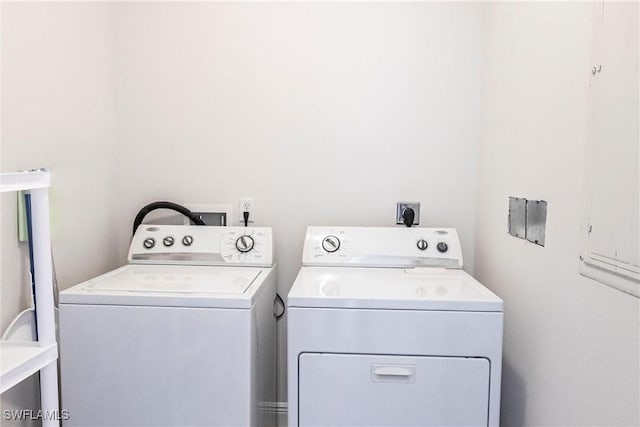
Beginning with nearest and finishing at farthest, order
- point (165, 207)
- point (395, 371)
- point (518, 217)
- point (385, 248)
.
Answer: point (395, 371), point (518, 217), point (385, 248), point (165, 207)

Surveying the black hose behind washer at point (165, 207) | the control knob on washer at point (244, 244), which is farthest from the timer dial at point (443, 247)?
the black hose behind washer at point (165, 207)

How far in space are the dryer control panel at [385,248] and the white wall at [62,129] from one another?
924 mm

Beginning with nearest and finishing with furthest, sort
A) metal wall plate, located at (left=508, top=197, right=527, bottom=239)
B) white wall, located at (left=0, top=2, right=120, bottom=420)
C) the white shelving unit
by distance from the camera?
1. the white shelving unit
2. white wall, located at (left=0, top=2, right=120, bottom=420)
3. metal wall plate, located at (left=508, top=197, right=527, bottom=239)

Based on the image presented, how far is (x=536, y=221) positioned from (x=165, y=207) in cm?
149

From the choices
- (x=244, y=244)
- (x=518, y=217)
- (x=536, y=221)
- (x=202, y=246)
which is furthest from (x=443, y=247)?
(x=202, y=246)

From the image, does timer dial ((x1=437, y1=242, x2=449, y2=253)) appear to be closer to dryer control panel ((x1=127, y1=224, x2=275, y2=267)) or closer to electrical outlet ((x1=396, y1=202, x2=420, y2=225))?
electrical outlet ((x1=396, y1=202, x2=420, y2=225))

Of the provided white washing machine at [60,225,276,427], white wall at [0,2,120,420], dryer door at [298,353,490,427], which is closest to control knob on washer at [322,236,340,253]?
white washing machine at [60,225,276,427]

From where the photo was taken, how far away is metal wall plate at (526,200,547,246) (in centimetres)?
149

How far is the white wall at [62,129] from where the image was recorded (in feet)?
5.03

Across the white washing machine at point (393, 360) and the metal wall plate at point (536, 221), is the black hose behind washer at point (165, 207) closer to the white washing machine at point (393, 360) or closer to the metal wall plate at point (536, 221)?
the white washing machine at point (393, 360)

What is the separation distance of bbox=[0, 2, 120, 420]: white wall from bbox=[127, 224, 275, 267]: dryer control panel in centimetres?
23

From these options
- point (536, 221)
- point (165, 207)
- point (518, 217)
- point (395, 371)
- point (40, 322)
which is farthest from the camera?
point (165, 207)

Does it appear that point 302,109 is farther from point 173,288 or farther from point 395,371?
point 395,371

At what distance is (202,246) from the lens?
6.65 ft
